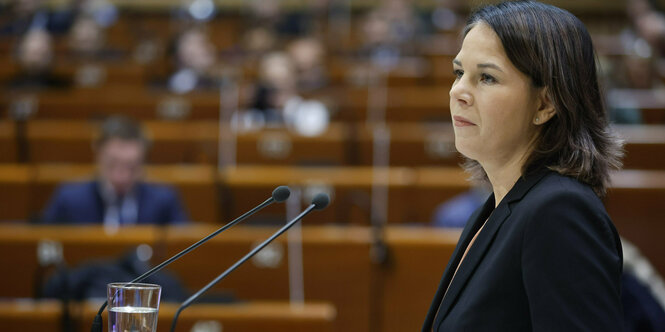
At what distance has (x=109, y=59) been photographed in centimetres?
565

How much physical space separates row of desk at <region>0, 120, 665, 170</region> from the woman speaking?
263cm

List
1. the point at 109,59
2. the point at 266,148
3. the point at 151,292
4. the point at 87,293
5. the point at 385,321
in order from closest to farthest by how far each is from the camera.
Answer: the point at 151,292, the point at 87,293, the point at 385,321, the point at 266,148, the point at 109,59

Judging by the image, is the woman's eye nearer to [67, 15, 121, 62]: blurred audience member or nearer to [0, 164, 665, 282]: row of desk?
[0, 164, 665, 282]: row of desk

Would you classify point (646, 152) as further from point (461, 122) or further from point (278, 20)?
point (278, 20)

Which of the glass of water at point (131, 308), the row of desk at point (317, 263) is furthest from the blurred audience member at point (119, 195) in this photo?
the glass of water at point (131, 308)

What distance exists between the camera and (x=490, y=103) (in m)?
0.97

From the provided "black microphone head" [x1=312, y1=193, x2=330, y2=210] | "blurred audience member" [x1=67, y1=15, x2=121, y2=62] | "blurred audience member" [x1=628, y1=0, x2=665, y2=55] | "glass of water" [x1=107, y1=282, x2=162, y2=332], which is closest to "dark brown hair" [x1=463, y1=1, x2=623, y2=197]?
"black microphone head" [x1=312, y1=193, x2=330, y2=210]

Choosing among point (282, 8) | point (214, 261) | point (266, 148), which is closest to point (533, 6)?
point (214, 261)

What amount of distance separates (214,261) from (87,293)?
17.8 inches

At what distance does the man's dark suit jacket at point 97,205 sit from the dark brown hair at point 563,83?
2231 mm

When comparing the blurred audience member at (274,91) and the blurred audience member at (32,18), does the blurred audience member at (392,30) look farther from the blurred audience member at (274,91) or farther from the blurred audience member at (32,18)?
the blurred audience member at (32,18)

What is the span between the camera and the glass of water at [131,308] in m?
0.95

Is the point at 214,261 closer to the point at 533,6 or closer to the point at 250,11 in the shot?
the point at 533,6

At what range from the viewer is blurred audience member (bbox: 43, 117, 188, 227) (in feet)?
10.1
